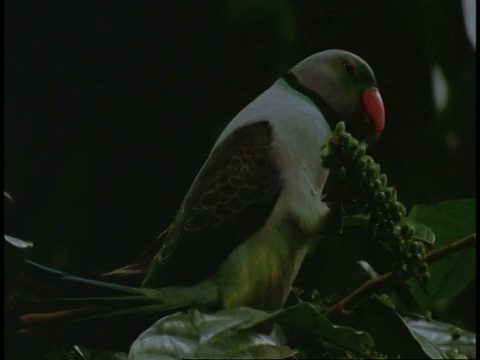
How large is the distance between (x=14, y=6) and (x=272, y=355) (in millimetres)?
519

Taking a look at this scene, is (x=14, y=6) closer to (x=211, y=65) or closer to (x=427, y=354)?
(x=211, y=65)

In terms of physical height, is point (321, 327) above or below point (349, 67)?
below

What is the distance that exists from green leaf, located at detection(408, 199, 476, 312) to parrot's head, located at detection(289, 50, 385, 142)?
0.36ft

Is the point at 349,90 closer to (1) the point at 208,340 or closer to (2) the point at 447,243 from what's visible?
(2) the point at 447,243

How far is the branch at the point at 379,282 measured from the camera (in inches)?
32.5

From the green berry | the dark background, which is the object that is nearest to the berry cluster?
the green berry

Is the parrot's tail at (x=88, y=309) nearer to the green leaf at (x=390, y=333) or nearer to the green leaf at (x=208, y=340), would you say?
the green leaf at (x=208, y=340)

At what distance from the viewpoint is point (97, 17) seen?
95cm

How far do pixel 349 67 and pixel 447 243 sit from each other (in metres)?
0.23

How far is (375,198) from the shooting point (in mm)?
809

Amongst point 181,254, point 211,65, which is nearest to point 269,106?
point 211,65

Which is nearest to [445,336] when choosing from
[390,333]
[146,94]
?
[390,333]

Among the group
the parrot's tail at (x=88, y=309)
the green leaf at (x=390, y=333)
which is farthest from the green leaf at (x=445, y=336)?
the parrot's tail at (x=88, y=309)

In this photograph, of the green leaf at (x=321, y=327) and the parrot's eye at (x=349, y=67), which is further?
the parrot's eye at (x=349, y=67)
